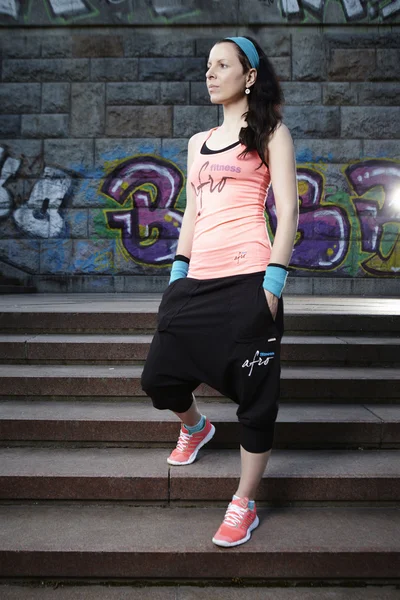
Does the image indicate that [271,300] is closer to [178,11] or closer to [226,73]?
[226,73]

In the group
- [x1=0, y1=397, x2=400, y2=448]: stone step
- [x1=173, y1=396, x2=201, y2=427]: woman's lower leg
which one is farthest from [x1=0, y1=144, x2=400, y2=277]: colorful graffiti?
[x1=173, y1=396, x2=201, y2=427]: woman's lower leg

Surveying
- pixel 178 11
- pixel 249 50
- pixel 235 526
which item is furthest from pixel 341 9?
pixel 235 526

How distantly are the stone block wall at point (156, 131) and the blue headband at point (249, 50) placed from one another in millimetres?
5695

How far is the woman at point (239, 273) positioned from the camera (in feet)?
6.34

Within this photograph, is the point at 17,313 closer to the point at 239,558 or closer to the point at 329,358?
the point at 329,358

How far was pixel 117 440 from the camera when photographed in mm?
2818

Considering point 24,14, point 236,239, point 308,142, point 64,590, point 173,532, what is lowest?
point 64,590

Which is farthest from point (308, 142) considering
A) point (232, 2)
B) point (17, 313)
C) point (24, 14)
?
point (17, 313)

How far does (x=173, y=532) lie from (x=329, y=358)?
173cm

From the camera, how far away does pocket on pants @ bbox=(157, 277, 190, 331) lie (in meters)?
2.08

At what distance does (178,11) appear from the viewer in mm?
7789

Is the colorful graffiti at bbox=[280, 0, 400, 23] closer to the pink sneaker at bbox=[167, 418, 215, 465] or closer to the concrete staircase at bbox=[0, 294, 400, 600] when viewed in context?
the concrete staircase at bbox=[0, 294, 400, 600]

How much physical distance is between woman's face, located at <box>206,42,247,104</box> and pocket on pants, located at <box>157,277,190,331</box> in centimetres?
73

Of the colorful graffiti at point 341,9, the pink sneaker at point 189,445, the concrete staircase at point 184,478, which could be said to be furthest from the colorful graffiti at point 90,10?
Answer: the pink sneaker at point 189,445
